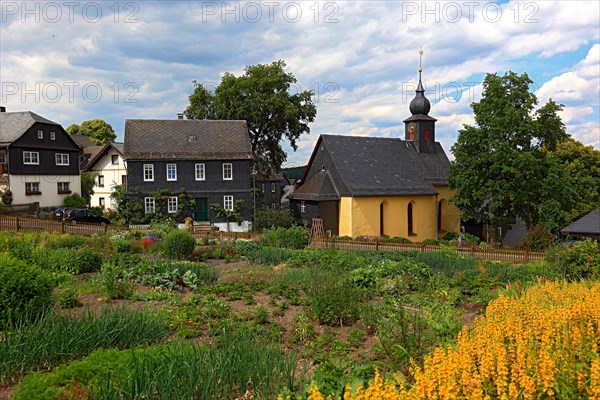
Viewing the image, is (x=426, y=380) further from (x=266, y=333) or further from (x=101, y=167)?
(x=101, y=167)

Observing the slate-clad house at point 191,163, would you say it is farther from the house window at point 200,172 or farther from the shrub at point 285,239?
the shrub at point 285,239

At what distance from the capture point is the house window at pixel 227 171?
110ft

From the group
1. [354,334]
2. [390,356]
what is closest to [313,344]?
[354,334]

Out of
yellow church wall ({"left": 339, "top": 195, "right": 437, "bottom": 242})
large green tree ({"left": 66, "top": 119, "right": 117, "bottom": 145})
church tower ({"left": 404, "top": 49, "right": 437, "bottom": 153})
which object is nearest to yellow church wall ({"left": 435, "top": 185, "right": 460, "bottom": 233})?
yellow church wall ({"left": 339, "top": 195, "right": 437, "bottom": 242})

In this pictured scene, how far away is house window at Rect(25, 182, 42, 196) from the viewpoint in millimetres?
36609

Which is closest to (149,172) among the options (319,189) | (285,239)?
(319,189)

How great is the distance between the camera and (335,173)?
31.5 meters

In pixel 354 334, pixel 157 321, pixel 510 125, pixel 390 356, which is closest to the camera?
pixel 390 356

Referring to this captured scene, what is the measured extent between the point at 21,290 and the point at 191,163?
1041 inches

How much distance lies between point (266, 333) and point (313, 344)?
805mm

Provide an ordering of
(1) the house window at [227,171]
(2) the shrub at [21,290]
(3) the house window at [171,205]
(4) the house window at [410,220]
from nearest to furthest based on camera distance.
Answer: (2) the shrub at [21,290] → (3) the house window at [171,205] → (1) the house window at [227,171] → (4) the house window at [410,220]

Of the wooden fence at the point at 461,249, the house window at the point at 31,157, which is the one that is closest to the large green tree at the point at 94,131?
the house window at the point at 31,157

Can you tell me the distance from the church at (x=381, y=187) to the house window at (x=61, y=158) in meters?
22.0

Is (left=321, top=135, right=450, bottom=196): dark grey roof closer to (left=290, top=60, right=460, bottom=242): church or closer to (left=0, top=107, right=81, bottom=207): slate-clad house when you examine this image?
(left=290, top=60, right=460, bottom=242): church
